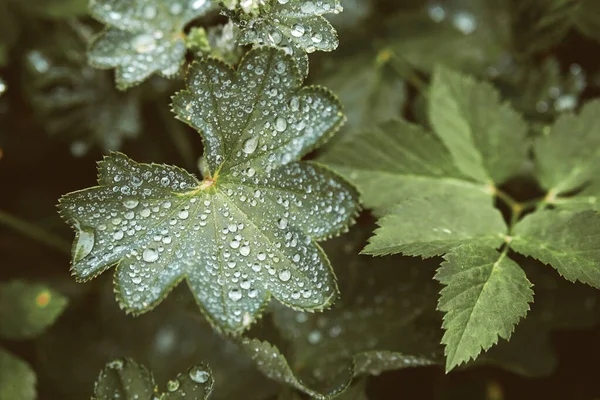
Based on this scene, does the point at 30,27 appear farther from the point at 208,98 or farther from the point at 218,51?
the point at 208,98

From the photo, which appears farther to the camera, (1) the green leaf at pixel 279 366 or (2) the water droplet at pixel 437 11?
(2) the water droplet at pixel 437 11

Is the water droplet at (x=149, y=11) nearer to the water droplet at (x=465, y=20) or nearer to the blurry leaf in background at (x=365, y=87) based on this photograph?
the blurry leaf in background at (x=365, y=87)

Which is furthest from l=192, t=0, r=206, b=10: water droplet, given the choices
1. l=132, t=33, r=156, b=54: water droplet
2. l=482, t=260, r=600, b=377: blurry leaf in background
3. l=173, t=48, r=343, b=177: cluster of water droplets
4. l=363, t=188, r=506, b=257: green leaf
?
l=482, t=260, r=600, b=377: blurry leaf in background

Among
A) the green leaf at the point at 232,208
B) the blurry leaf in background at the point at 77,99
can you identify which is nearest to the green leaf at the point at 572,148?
the green leaf at the point at 232,208

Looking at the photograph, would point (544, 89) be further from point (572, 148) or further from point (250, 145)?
point (250, 145)

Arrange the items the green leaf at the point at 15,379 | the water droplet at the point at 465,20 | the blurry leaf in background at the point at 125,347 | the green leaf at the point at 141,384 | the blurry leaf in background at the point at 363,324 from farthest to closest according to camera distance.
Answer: the water droplet at the point at 465,20
the blurry leaf in background at the point at 125,347
the green leaf at the point at 15,379
the blurry leaf in background at the point at 363,324
the green leaf at the point at 141,384

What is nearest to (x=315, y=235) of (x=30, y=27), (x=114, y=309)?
(x=114, y=309)
